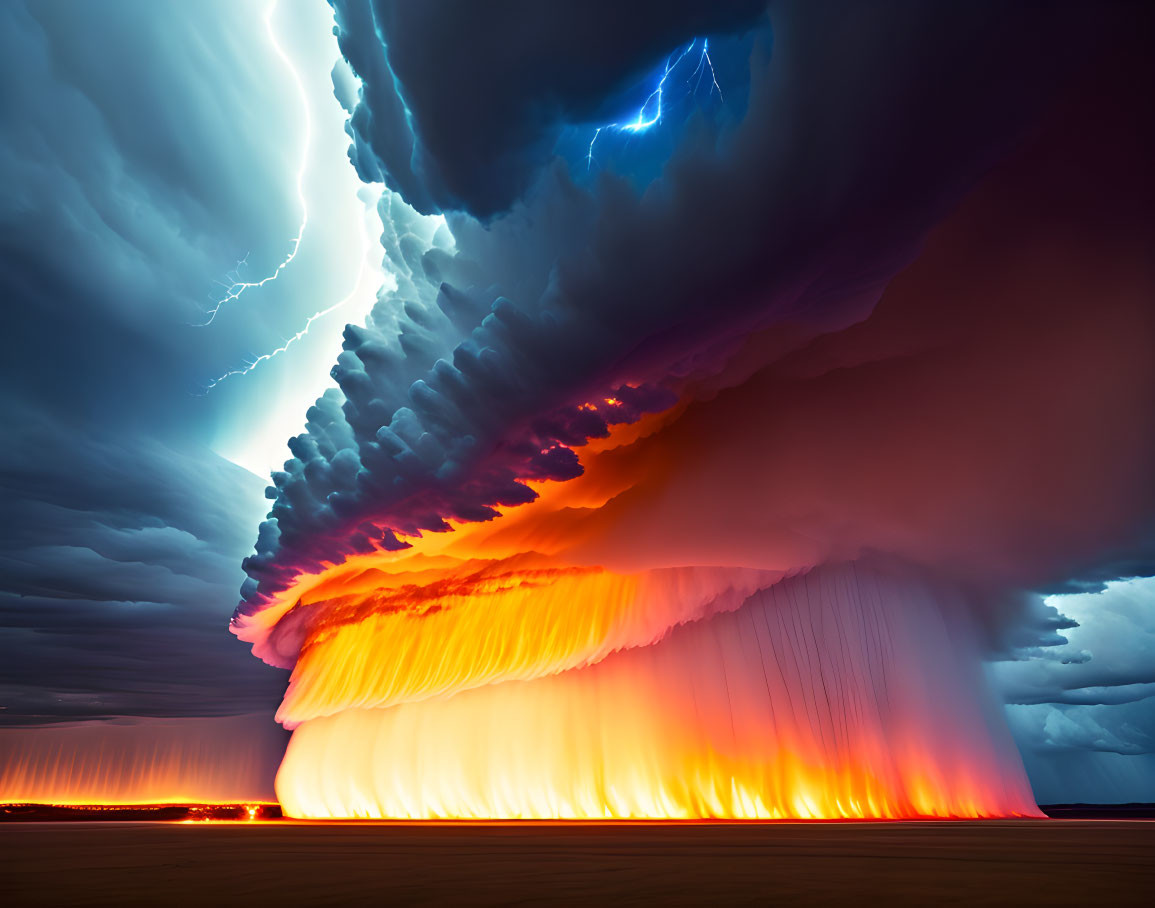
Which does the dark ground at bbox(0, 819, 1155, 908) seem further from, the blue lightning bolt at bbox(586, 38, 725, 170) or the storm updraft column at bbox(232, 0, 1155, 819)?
the blue lightning bolt at bbox(586, 38, 725, 170)

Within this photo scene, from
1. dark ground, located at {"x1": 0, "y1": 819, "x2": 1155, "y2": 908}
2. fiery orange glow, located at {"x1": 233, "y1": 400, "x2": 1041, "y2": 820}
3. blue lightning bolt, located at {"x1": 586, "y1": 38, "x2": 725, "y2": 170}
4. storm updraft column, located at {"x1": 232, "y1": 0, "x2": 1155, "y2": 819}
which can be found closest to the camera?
dark ground, located at {"x1": 0, "y1": 819, "x2": 1155, "y2": 908}

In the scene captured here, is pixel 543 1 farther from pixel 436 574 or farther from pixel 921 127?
pixel 436 574

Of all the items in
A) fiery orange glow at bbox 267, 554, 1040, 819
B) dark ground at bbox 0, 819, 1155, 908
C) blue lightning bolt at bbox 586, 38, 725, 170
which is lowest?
dark ground at bbox 0, 819, 1155, 908

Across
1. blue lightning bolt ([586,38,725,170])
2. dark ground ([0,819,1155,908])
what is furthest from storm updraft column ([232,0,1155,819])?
dark ground ([0,819,1155,908])

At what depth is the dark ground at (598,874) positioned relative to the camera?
3816 millimetres

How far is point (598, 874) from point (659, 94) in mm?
11839

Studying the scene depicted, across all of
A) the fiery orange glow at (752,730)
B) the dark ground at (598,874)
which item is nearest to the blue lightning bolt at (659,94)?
the dark ground at (598,874)

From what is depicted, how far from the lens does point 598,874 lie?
5.11m

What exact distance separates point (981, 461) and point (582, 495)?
11126 millimetres

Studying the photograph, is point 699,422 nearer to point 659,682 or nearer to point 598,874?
point 659,682

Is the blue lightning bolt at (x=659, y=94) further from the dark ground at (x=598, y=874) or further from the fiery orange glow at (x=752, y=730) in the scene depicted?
the fiery orange glow at (x=752, y=730)

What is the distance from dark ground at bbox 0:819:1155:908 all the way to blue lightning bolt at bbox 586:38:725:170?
36.3 feet

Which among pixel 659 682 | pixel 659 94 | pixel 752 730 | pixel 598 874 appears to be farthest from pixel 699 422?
pixel 598 874

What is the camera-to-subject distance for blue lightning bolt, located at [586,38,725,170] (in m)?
11.9
